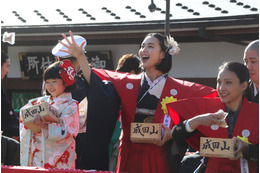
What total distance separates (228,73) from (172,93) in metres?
0.73

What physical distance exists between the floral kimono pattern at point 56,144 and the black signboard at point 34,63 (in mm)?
6778

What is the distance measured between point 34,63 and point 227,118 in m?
8.23

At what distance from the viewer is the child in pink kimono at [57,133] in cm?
453

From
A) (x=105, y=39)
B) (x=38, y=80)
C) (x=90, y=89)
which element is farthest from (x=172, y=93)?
(x=38, y=80)

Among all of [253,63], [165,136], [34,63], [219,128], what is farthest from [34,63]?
[219,128]

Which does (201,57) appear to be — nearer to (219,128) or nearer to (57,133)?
(57,133)

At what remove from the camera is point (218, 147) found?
138 inches

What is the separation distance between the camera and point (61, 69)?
4.73 metres

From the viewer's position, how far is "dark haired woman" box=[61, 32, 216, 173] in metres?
4.32

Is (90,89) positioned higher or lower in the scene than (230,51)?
lower

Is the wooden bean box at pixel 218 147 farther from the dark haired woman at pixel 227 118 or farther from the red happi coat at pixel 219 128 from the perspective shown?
the red happi coat at pixel 219 128

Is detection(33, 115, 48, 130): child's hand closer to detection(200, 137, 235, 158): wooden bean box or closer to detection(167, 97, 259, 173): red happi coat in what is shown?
detection(167, 97, 259, 173): red happi coat

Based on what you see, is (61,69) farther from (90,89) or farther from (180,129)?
(180,129)

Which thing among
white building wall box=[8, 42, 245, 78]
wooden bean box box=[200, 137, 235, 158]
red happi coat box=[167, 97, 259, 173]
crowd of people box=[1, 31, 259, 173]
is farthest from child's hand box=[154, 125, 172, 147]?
white building wall box=[8, 42, 245, 78]
